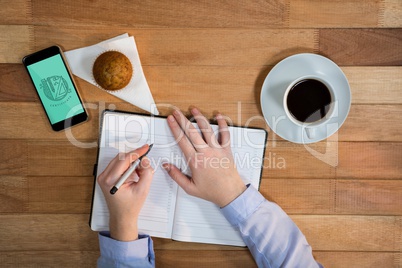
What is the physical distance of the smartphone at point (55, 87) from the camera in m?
0.90

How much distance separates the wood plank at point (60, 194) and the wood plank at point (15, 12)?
0.37 meters

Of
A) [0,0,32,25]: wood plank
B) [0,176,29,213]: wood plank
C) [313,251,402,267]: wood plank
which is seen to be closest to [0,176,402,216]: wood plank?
[0,176,29,213]: wood plank

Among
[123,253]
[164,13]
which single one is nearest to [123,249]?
[123,253]

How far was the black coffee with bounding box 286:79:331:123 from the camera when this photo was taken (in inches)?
33.4

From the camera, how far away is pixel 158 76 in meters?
0.92

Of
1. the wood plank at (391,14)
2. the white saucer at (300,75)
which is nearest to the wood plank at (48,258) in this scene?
the white saucer at (300,75)

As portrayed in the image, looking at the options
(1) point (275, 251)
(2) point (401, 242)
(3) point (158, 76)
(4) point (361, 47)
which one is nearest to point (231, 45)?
(3) point (158, 76)

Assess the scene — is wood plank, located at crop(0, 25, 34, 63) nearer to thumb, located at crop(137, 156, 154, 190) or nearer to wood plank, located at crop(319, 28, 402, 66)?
thumb, located at crop(137, 156, 154, 190)

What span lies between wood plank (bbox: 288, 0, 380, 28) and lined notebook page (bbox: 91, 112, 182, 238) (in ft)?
1.32

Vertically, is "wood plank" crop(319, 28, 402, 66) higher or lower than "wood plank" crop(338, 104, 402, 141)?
higher

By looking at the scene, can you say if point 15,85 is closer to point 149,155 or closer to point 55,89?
point 55,89

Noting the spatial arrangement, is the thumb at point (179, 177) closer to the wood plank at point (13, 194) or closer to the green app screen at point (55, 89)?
the green app screen at point (55, 89)

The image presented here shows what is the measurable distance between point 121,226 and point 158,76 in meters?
0.36

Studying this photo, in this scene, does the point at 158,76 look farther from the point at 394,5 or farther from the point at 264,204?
the point at 394,5
